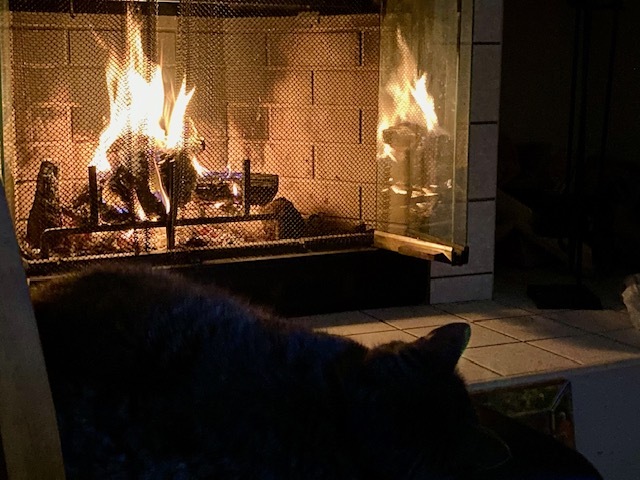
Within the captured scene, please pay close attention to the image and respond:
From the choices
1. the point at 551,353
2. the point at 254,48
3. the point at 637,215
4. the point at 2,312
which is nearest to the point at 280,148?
the point at 254,48

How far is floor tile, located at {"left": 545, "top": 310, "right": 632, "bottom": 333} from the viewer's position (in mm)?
1971

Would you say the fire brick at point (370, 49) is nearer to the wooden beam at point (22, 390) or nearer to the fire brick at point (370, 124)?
the fire brick at point (370, 124)

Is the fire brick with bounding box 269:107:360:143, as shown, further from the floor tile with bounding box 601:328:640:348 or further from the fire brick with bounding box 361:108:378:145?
the floor tile with bounding box 601:328:640:348

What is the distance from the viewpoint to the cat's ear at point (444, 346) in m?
0.83

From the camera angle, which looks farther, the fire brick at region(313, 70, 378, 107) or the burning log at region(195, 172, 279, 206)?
the fire brick at region(313, 70, 378, 107)

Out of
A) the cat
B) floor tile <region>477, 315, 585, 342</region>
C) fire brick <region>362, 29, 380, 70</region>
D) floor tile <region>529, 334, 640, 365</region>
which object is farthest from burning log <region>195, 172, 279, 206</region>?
the cat

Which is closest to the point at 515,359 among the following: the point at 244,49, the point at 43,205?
the point at 244,49

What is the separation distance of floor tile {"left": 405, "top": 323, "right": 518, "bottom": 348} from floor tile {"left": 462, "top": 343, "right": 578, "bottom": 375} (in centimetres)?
3

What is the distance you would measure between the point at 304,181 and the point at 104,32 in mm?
568

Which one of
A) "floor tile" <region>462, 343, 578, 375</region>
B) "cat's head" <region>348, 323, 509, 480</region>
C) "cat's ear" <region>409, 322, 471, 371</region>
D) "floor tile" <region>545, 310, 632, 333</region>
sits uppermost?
"cat's ear" <region>409, 322, 471, 371</region>

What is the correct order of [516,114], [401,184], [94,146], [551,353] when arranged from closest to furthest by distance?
[551,353], [94,146], [401,184], [516,114]

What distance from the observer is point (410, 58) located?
→ 1.99m

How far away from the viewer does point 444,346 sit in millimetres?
843

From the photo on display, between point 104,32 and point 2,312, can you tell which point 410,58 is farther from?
point 2,312
